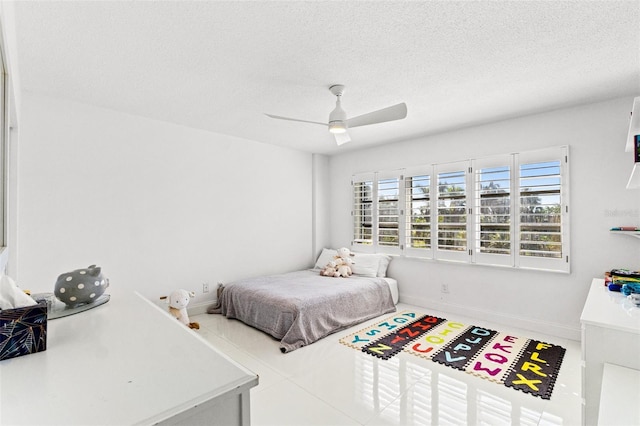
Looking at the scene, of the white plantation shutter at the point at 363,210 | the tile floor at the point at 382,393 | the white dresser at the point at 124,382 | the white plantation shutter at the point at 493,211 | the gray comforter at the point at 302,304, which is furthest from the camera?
the white plantation shutter at the point at 363,210

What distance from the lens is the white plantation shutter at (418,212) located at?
14.3 ft

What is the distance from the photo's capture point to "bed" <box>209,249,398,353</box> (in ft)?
10.9

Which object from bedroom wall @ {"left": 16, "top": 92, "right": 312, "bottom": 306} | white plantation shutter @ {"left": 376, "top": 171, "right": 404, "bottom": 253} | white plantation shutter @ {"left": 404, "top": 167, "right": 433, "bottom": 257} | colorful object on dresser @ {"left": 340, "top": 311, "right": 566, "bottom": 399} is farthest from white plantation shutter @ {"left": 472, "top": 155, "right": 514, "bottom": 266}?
bedroom wall @ {"left": 16, "top": 92, "right": 312, "bottom": 306}

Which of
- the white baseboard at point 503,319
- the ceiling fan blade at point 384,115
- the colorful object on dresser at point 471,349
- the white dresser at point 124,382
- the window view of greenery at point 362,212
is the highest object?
the ceiling fan blade at point 384,115

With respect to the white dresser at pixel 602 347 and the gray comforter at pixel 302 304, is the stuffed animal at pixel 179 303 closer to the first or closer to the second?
the gray comforter at pixel 302 304

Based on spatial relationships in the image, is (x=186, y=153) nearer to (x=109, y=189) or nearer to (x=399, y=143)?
(x=109, y=189)

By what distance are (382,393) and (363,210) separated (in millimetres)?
3158

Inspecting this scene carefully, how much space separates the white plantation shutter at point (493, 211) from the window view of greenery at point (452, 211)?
147 millimetres

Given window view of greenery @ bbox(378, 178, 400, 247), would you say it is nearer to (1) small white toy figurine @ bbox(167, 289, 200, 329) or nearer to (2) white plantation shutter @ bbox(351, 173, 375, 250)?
(2) white plantation shutter @ bbox(351, 173, 375, 250)

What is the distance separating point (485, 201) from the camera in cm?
383

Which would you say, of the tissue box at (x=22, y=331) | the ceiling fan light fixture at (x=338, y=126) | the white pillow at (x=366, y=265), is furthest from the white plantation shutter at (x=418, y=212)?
the tissue box at (x=22, y=331)

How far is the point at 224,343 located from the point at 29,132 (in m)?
2.74

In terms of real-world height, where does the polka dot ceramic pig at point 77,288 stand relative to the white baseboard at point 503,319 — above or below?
above

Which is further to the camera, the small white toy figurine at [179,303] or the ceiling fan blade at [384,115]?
the small white toy figurine at [179,303]
